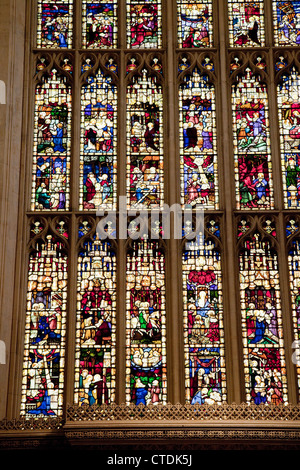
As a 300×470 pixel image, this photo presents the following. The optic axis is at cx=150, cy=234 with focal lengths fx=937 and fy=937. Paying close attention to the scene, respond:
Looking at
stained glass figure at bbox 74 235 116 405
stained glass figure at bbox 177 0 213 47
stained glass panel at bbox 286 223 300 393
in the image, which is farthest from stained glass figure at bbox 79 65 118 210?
stained glass panel at bbox 286 223 300 393

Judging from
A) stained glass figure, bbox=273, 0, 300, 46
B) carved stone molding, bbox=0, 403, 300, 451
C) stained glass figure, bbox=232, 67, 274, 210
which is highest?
stained glass figure, bbox=273, 0, 300, 46

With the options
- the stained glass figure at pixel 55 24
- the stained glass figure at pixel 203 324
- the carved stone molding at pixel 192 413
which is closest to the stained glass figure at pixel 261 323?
the stained glass figure at pixel 203 324

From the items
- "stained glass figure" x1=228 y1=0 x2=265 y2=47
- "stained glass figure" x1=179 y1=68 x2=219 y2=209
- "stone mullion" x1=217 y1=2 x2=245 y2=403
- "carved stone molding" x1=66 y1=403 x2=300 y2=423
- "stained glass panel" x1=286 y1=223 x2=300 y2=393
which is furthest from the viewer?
"stained glass figure" x1=228 y1=0 x2=265 y2=47

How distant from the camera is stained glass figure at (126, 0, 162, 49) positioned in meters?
14.3

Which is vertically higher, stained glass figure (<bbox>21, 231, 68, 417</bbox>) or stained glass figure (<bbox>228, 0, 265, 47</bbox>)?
stained glass figure (<bbox>228, 0, 265, 47</bbox>)

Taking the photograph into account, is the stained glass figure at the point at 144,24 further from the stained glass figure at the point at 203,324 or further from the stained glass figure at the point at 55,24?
the stained glass figure at the point at 203,324

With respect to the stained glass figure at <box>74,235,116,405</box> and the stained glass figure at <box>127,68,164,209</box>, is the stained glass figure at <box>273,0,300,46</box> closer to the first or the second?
the stained glass figure at <box>127,68,164,209</box>

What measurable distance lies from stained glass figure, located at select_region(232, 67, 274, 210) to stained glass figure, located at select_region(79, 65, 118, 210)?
1.80m

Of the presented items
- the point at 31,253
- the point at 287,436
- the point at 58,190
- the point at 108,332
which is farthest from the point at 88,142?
the point at 287,436

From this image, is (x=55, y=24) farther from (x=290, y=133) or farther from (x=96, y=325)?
(x=96, y=325)

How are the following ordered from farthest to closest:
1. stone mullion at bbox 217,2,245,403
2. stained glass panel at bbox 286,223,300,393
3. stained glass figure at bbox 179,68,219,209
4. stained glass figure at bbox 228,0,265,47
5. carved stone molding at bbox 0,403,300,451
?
stained glass figure at bbox 228,0,265,47
stained glass figure at bbox 179,68,219,209
stained glass panel at bbox 286,223,300,393
stone mullion at bbox 217,2,245,403
carved stone molding at bbox 0,403,300,451

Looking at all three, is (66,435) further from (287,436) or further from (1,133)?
(1,133)

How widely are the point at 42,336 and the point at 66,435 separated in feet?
6.74

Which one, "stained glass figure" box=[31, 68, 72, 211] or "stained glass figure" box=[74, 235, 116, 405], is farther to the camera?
"stained glass figure" box=[31, 68, 72, 211]
